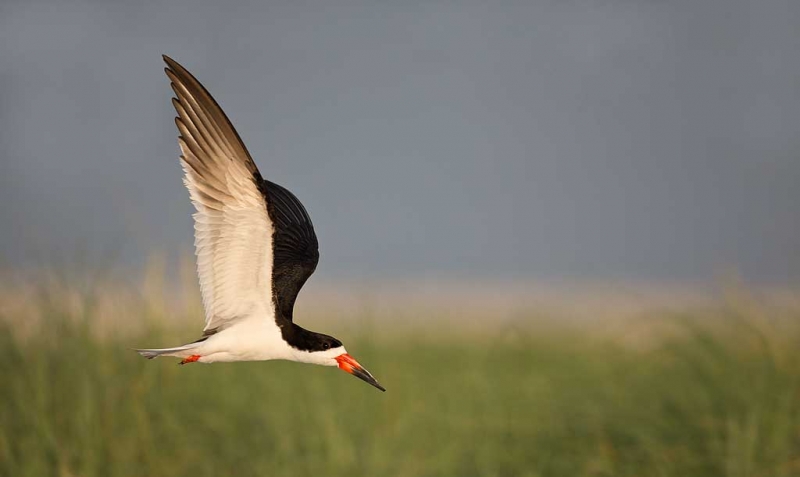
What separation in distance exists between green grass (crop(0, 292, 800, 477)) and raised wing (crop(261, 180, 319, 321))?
3.14m

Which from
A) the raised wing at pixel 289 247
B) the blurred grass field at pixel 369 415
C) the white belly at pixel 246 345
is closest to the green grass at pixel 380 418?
the blurred grass field at pixel 369 415

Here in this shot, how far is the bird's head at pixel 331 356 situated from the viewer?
6.26ft

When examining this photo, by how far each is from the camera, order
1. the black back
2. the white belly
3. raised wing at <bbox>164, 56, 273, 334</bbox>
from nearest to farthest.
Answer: the white belly < raised wing at <bbox>164, 56, 273, 334</bbox> < the black back

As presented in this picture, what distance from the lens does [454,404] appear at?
39.4 feet

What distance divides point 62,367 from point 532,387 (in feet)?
19.4

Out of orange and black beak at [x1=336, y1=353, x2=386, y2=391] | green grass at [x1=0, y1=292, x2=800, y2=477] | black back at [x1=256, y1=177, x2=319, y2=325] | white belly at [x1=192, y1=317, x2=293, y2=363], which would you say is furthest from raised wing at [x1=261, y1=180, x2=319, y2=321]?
green grass at [x1=0, y1=292, x2=800, y2=477]

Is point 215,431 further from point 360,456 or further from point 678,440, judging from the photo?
point 678,440

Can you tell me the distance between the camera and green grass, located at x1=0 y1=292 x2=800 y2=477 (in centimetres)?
635

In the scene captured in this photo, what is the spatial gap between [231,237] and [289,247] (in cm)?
91

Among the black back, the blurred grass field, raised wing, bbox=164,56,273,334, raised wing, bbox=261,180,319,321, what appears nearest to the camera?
raised wing, bbox=164,56,273,334

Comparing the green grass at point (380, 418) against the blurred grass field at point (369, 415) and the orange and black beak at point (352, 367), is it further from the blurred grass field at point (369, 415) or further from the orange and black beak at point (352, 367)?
the orange and black beak at point (352, 367)

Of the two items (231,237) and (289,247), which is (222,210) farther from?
(289,247)

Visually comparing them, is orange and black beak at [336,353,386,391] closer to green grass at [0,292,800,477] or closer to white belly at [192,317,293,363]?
white belly at [192,317,293,363]

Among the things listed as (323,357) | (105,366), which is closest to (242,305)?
(323,357)
